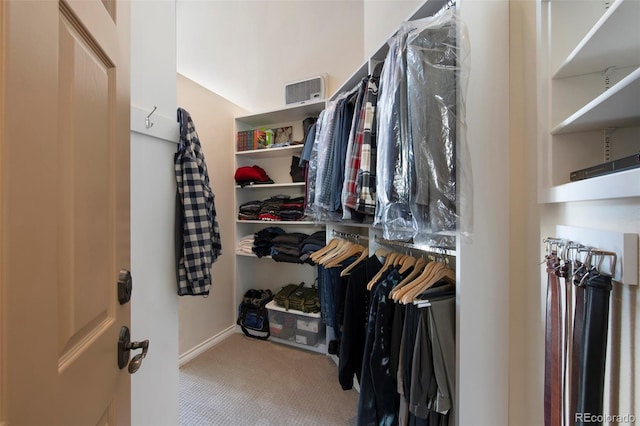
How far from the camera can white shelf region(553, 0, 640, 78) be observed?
55 centimetres

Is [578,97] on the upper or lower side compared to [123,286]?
upper

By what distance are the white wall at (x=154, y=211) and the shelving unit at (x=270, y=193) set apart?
1398 mm

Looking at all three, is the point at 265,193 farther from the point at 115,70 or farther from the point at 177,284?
the point at 115,70

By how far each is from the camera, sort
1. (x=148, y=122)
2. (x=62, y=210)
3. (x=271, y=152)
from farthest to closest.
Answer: (x=271, y=152) → (x=148, y=122) → (x=62, y=210)

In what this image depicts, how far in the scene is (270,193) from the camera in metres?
2.93

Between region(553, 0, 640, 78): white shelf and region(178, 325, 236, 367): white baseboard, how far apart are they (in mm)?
2908

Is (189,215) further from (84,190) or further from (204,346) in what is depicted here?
(204,346)

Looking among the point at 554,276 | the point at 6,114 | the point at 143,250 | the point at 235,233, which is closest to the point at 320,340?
the point at 235,233

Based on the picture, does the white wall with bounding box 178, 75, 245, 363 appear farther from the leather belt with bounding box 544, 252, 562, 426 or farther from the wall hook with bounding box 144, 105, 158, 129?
the leather belt with bounding box 544, 252, 562, 426

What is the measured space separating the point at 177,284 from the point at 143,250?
0.27 metres

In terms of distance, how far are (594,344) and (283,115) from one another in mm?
2714

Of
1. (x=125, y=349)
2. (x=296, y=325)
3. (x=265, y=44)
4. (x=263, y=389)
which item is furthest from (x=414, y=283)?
(x=265, y=44)

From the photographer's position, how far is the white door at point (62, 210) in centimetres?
34

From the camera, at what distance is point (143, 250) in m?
1.08
